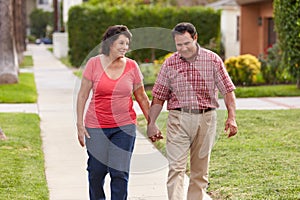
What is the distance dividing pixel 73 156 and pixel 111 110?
3.64 meters

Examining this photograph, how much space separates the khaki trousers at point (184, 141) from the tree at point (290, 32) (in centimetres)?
1018

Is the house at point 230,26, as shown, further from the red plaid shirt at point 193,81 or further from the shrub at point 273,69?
the red plaid shirt at point 193,81

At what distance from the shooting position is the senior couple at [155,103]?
17.9 feet

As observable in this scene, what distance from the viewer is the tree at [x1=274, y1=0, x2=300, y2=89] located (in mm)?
15453

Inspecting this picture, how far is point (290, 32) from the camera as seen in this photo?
→ 51.6ft

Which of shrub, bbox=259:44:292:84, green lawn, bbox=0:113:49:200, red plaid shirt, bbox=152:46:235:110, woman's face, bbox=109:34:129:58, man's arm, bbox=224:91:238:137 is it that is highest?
woman's face, bbox=109:34:129:58

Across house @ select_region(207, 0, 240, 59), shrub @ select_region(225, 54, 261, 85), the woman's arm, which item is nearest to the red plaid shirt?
the woman's arm

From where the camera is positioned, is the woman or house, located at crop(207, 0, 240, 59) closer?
the woman

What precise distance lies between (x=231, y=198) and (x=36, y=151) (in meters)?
3.64

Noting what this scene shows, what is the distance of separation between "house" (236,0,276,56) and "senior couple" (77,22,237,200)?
20.3m

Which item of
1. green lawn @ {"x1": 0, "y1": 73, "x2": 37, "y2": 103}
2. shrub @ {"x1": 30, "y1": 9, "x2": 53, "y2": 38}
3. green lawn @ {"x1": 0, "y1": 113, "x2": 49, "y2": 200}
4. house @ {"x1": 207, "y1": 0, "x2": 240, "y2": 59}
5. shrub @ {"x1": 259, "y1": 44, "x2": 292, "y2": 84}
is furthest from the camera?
shrub @ {"x1": 30, "y1": 9, "x2": 53, "y2": 38}

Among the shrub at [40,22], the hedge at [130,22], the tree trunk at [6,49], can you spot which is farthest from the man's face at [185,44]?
the shrub at [40,22]

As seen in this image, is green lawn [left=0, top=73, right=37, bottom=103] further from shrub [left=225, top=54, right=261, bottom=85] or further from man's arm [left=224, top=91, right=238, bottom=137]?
man's arm [left=224, top=91, right=238, bottom=137]

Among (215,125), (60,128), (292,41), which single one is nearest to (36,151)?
(60,128)
